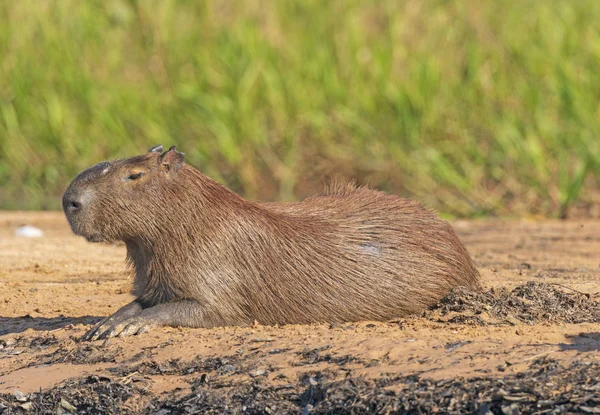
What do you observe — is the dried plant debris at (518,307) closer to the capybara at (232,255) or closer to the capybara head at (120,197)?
the capybara at (232,255)

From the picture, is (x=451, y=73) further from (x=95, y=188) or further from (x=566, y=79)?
(x=95, y=188)

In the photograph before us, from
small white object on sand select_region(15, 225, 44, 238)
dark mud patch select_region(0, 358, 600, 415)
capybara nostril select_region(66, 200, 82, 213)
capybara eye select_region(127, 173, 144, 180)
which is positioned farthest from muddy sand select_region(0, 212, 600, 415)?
small white object on sand select_region(15, 225, 44, 238)

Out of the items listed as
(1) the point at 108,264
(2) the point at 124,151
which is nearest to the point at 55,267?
(1) the point at 108,264

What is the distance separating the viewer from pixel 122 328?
427cm

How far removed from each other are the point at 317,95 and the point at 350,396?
6104 mm

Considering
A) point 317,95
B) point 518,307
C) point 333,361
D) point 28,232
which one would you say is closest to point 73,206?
point 333,361

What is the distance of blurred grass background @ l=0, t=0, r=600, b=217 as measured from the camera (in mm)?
8695

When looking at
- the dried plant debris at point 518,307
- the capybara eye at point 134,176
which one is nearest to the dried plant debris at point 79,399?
the capybara eye at point 134,176

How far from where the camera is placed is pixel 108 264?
645 centimetres

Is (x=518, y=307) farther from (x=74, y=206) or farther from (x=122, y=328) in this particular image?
(x=74, y=206)

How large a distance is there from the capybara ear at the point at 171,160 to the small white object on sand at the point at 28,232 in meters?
3.60

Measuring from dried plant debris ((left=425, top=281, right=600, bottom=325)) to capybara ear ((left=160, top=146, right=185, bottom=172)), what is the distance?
126 cm

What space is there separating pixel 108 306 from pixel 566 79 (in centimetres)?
491

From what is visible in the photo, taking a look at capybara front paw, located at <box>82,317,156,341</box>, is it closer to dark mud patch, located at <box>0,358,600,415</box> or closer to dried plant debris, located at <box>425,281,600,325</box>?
dark mud patch, located at <box>0,358,600,415</box>
